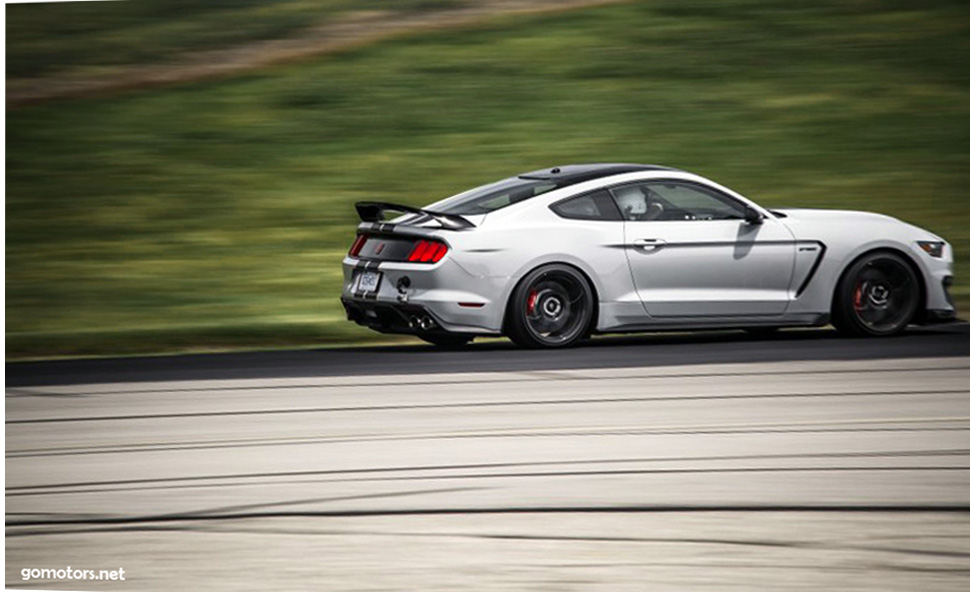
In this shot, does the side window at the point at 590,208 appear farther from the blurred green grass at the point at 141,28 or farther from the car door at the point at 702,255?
the blurred green grass at the point at 141,28

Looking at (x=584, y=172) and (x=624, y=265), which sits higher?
(x=584, y=172)

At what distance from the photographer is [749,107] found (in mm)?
19641

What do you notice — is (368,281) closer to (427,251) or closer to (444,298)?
(427,251)

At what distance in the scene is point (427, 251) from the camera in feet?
37.3

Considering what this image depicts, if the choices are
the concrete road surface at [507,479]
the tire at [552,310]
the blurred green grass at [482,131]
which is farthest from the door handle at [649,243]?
the blurred green grass at [482,131]

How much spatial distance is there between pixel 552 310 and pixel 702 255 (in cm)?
109

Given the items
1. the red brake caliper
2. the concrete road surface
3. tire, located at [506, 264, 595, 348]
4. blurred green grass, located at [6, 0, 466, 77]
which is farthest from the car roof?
blurred green grass, located at [6, 0, 466, 77]

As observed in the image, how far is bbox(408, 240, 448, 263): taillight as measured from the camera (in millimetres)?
11312

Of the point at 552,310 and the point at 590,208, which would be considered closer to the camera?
the point at 552,310

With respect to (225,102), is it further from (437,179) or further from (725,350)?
(725,350)

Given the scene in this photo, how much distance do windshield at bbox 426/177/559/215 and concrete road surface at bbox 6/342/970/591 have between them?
1609 millimetres

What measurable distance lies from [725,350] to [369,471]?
14.5 ft

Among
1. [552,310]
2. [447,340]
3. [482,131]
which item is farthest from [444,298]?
[482,131]

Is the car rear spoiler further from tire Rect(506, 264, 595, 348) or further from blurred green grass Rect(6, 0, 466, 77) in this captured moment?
blurred green grass Rect(6, 0, 466, 77)
